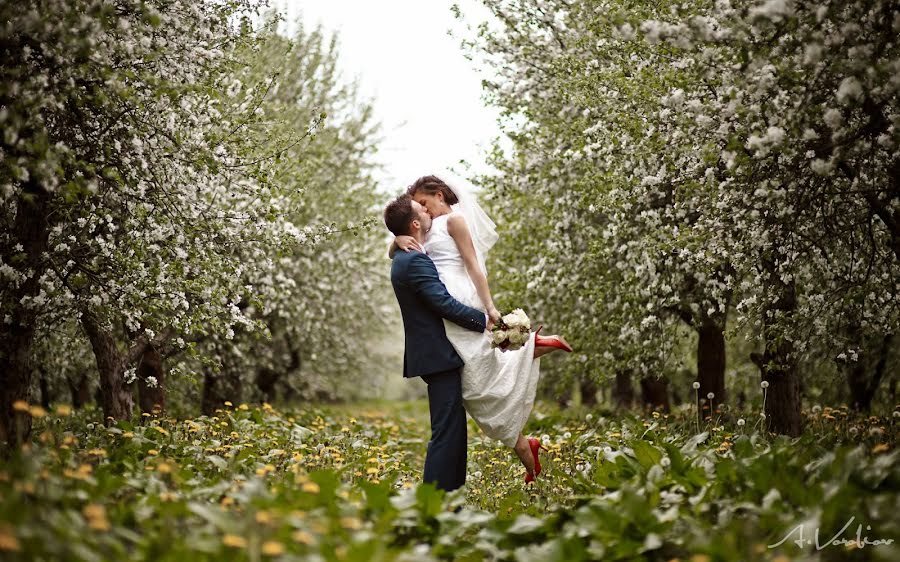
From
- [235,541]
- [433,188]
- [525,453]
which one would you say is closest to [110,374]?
[433,188]

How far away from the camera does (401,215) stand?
609 centimetres

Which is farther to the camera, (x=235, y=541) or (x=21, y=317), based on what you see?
(x=21, y=317)

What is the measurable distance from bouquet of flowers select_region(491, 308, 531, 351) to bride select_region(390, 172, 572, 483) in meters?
0.09

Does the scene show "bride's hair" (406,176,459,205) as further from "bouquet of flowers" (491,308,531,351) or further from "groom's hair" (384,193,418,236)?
"bouquet of flowers" (491,308,531,351)

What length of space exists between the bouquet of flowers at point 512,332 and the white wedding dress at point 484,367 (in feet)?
0.30

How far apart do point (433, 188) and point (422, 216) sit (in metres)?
0.32

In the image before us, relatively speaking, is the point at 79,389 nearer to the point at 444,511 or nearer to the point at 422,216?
the point at 422,216

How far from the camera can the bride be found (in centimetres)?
590

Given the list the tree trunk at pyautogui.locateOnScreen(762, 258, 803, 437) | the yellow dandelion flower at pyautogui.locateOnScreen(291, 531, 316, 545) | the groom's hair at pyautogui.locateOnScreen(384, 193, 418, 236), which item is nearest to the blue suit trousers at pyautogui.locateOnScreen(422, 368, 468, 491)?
the groom's hair at pyautogui.locateOnScreen(384, 193, 418, 236)

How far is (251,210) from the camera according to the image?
7176mm

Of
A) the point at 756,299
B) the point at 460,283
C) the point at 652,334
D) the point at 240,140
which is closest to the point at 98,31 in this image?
the point at 240,140

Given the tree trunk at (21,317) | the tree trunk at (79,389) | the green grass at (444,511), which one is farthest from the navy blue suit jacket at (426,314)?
the tree trunk at (79,389)

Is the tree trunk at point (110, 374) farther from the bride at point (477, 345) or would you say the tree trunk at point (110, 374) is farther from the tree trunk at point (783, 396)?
the tree trunk at point (783, 396)

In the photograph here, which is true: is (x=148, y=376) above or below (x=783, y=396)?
below
